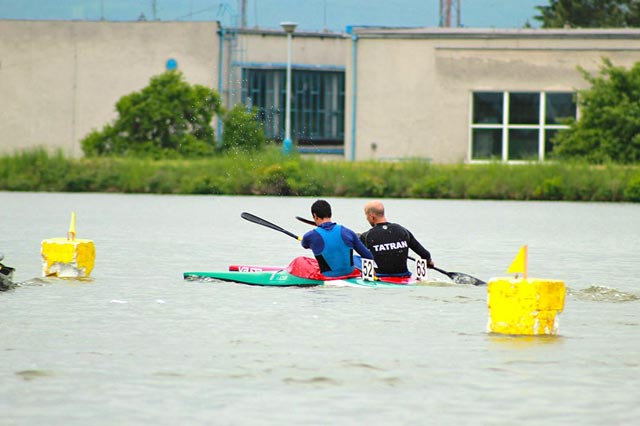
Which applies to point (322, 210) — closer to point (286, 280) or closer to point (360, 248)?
point (360, 248)

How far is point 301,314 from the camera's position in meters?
14.1

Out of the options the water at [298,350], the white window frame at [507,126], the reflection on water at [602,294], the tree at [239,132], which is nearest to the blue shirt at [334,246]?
the water at [298,350]

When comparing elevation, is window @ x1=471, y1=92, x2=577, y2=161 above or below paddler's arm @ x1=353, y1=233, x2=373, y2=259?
above

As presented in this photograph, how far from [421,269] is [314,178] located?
1106 inches

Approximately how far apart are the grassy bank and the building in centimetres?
378

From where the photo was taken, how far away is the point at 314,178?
44.7 metres

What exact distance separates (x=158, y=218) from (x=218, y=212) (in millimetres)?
3521

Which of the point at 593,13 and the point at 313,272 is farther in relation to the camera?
the point at 593,13

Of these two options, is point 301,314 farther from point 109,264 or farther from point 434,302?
point 109,264

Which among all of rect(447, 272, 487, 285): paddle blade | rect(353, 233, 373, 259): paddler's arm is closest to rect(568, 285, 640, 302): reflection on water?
rect(447, 272, 487, 285): paddle blade

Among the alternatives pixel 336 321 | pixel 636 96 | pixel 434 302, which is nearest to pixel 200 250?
pixel 434 302

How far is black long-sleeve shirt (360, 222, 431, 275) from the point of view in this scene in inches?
634

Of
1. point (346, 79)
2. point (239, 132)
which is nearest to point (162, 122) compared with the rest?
point (239, 132)

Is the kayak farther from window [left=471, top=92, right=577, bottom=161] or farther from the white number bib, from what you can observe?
window [left=471, top=92, right=577, bottom=161]
